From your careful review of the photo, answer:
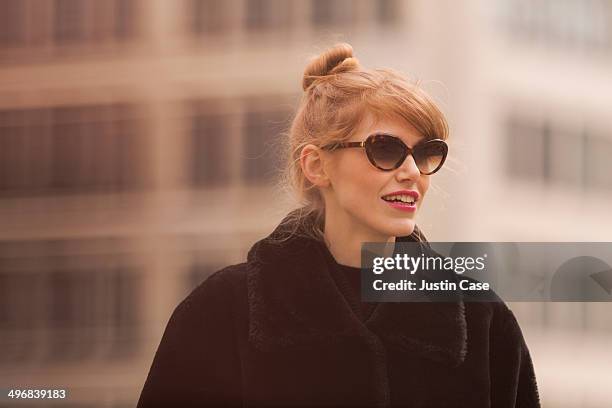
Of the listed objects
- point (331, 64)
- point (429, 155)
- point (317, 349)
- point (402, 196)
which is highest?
point (331, 64)

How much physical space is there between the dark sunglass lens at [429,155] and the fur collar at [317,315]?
1.12 feet

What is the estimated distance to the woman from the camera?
10.4 feet

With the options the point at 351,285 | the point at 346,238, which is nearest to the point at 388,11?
the point at 346,238

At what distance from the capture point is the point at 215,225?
12.1 ft

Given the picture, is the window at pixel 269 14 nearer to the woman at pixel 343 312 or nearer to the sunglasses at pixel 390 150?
the woman at pixel 343 312

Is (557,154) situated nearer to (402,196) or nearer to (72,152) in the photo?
(402,196)

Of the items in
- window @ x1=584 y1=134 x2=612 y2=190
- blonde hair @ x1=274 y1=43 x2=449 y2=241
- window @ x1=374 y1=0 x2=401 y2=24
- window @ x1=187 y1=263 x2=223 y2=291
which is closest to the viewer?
blonde hair @ x1=274 y1=43 x2=449 y2=241

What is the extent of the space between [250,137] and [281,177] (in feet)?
0.69

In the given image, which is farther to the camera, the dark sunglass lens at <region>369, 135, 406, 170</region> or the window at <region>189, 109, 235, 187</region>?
the window at <region>189, 109, 235, 187</region>

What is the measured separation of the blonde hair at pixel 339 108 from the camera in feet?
10.3

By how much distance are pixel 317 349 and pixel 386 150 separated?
22.1 inches

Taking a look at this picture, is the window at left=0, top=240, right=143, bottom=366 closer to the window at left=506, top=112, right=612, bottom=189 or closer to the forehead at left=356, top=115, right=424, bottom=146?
the forehead at left=356, top=115, right=424, bottom=146

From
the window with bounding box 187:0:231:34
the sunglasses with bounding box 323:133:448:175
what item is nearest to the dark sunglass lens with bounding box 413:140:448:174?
the sunglasses with bounding box 323:133:448:175

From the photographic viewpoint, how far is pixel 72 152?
12.0 feet
